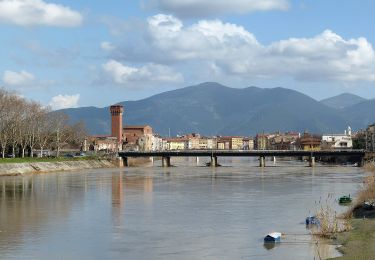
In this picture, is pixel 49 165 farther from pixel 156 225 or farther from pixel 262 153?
pixel 156 225

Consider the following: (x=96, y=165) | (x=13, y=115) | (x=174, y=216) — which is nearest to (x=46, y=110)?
(x=96, y=165)

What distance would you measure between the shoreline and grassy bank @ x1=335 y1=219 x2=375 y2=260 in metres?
67.0

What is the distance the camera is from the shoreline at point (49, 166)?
9044 cm

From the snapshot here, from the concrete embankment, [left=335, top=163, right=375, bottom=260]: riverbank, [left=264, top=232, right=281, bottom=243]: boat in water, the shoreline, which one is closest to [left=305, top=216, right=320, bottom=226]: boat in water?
[left=335, top=163, right=375, bottom=260]: riverbank

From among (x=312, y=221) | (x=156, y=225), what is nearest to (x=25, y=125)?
(x=156, y=225)

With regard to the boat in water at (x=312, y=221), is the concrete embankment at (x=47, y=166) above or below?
above

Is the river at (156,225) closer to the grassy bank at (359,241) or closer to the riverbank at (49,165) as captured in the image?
the grassy bank at (359,241)

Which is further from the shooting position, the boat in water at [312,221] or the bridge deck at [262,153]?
the bridge deck at [262,153]

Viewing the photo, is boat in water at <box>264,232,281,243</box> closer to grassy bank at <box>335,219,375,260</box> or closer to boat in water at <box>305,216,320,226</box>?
grassy bank at <box>335,219,375,260</box>

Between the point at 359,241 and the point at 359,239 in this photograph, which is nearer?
the point at 359,241

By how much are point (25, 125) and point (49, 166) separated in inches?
385

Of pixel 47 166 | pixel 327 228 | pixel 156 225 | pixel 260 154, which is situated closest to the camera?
pixel 327 228

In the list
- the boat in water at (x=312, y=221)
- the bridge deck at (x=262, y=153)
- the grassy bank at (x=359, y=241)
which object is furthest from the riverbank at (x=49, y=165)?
the grassy bank at (x=359, y=241)

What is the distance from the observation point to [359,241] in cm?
2527
